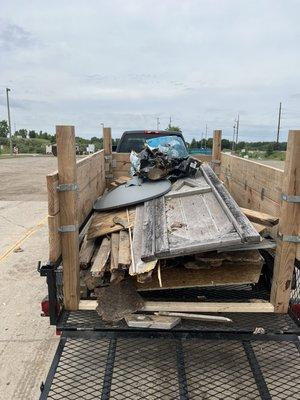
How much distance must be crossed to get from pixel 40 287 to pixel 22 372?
1.88 m

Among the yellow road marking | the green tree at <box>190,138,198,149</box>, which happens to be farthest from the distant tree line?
the yellow road marking

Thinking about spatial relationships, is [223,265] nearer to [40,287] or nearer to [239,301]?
[239,301]

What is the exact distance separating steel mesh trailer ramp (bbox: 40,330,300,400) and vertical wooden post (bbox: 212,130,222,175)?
11.2 feet

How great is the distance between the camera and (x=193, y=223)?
2961 millimetres

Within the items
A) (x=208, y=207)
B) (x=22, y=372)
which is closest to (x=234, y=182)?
(x=208, y=207)

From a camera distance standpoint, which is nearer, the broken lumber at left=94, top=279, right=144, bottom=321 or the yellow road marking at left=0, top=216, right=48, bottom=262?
the broken lumber at left=94, top=279, right=144, bottom=321

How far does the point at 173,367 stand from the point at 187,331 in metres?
0.83

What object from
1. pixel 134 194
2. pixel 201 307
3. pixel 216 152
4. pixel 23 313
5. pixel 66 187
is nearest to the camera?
pixel 66 187

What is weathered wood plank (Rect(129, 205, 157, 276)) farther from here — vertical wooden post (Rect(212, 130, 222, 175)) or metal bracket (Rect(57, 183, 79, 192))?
vertical wooden post (Rect(212, 130, 222, 175))

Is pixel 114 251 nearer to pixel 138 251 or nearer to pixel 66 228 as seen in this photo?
pixel 138 251

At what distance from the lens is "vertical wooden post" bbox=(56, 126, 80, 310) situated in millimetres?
2678

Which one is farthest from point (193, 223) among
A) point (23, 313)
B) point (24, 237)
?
point (24, 237)

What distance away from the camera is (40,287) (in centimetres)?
506

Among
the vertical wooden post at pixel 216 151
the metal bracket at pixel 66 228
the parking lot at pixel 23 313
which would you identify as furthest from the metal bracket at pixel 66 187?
the vertical wooden post at pixel 216 151
